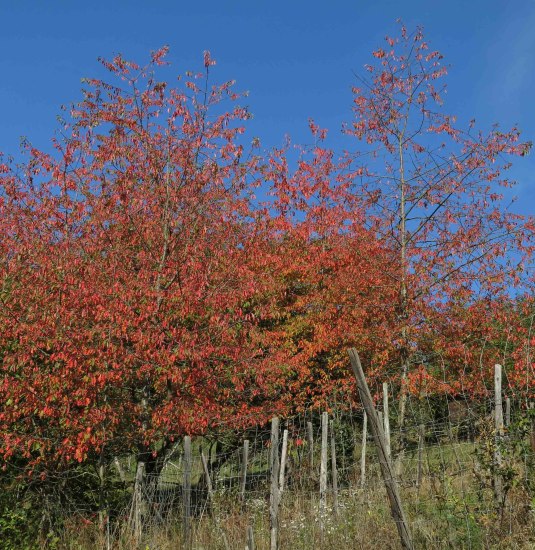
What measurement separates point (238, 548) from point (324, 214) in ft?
35.0

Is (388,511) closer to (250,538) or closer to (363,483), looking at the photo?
(363,483)

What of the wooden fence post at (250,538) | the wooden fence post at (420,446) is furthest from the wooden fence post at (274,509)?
the wooden fence post at (420,446)

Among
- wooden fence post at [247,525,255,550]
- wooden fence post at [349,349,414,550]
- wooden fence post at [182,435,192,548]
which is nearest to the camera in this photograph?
wooden fence post at [349,349,414,550]

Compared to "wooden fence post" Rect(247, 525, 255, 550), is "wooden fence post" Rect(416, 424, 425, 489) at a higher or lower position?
higher

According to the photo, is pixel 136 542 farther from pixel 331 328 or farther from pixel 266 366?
pixel 331 328

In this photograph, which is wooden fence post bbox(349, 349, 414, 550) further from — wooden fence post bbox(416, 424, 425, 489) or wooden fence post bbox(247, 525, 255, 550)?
wooden fence post bbox(416, 424, 425, 489)

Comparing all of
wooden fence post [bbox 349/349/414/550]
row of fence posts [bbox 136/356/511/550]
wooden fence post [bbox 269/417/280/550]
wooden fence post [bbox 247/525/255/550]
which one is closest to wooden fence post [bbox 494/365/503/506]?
row of fence posts [bbox 136/356/511/550]

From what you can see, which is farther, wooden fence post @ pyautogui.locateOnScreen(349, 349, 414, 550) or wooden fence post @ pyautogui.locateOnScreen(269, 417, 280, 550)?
wooden fence post @ pyautogui.locateOnScreen(269, 417, 280, 550)

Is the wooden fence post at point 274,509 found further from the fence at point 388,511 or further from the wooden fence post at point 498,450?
the wooden fence post at point 498,450

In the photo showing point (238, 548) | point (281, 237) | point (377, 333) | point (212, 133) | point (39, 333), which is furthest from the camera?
point (281, 237)

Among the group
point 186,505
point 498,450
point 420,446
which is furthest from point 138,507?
point 498,450

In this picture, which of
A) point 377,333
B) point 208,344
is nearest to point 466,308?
point 377,333

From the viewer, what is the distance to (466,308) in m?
13.7

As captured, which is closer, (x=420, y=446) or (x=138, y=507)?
(x=420, y=446)
